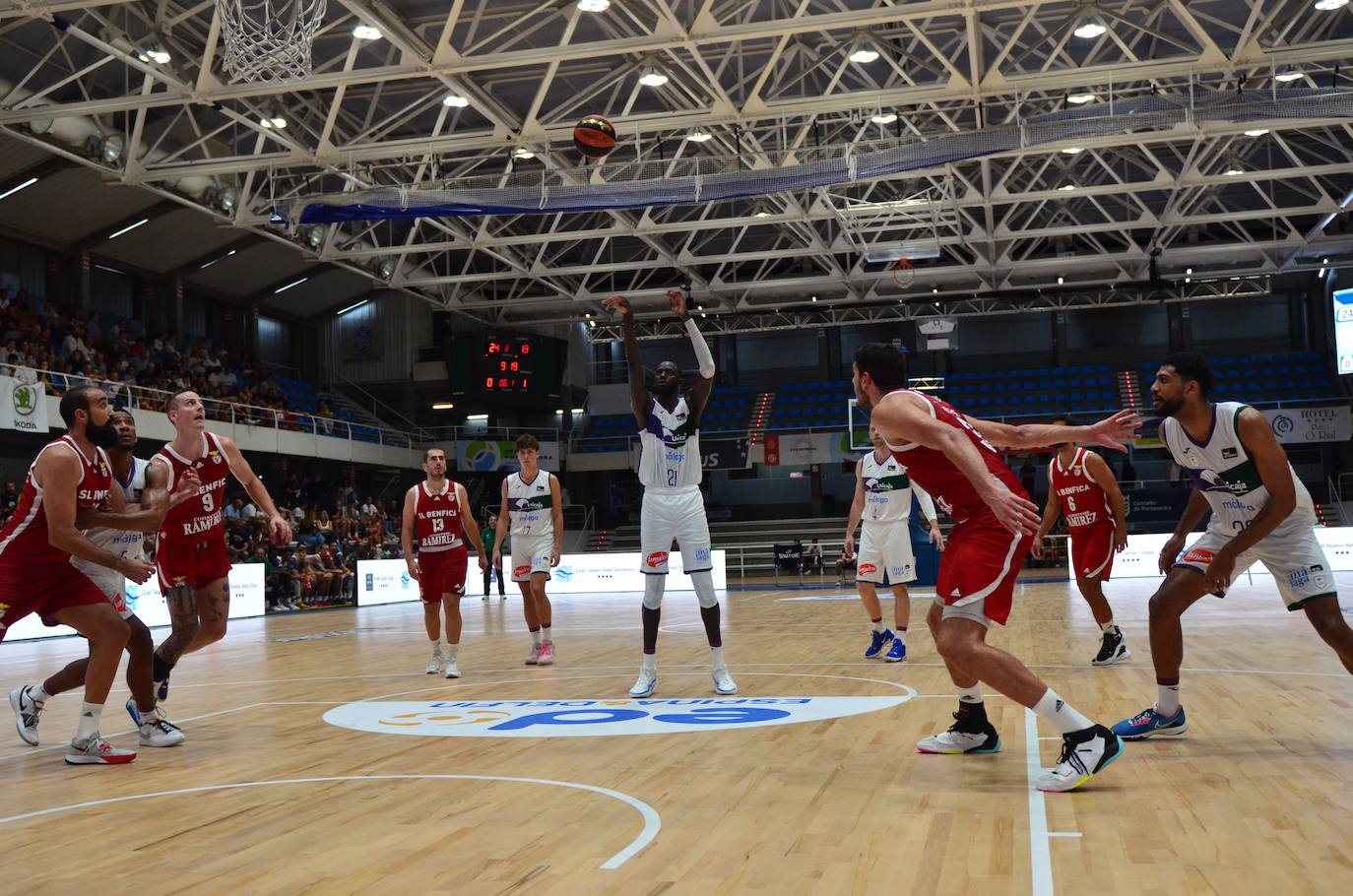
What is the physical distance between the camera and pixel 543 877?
3248 millimetres

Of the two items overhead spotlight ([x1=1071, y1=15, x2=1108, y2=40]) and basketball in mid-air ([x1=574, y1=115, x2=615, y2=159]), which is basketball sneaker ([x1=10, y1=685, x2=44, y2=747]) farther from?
overhead spotlight ([x1=1071, y1=15, x2=1108, y2=40])

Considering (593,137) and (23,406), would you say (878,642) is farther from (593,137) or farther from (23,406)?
(23,406)

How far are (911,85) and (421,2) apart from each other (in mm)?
7095

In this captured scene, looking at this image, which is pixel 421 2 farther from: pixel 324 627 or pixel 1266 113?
pixel 1266 113

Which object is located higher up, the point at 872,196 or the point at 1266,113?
the point at 872,196

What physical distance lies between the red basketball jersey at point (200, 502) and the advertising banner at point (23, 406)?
613 inches

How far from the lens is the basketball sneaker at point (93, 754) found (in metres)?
5.30

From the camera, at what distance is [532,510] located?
973 cm

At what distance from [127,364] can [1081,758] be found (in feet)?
81.3

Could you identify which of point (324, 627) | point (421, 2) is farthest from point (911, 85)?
point (324, 627)

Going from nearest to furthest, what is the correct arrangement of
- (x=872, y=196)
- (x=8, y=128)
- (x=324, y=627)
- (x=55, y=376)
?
(x=324, y=627) → (x=8, y=128) → (x=55, y=376) → (x=872, y=196)

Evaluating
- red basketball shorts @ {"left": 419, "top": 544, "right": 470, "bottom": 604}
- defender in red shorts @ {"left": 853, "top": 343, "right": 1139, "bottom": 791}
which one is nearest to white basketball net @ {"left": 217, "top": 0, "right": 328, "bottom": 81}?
red basketball shorts @ {"left": 419, "top": 544, "right": 470, "bottom": 604}

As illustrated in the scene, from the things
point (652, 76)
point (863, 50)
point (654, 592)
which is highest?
point (863, 50)

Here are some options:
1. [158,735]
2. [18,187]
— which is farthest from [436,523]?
[18,187]
